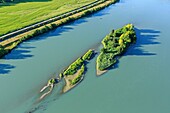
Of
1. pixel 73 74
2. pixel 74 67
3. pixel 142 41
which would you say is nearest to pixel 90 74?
pixel 73 74

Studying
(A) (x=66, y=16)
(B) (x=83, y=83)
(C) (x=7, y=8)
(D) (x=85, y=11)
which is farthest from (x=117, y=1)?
(B) (x=83, y=83)

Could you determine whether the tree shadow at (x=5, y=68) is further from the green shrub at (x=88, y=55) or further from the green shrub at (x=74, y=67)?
the green shrub at (x=88, y=55)

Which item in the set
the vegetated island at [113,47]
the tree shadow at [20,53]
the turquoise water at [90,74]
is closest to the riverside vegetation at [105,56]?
the vegetated island at [113,47]

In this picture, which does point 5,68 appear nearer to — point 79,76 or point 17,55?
point 17,55

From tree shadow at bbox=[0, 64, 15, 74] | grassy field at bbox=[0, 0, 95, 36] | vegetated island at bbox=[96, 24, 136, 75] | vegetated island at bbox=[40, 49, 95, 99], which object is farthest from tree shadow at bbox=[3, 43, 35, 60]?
vegetated island at bbox=[96, 24, 136, 75]

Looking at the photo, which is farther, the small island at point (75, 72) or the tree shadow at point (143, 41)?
the tree shadow at point (143, 41)

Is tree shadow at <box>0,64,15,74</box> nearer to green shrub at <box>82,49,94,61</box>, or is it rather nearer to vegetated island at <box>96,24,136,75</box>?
green shrub at <box>82,49,94,61</box>
